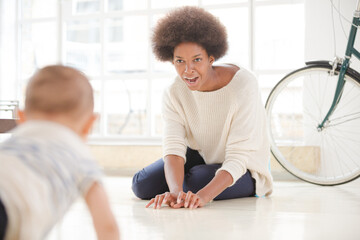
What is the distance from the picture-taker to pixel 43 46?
12.2 ft

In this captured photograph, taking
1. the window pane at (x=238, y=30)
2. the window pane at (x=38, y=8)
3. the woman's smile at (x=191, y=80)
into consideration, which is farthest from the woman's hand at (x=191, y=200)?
the window pane at (x=38, y=8)

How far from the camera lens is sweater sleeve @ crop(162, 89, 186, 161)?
78.3 inches

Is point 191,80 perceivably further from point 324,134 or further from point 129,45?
point 129,45

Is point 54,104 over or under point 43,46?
under

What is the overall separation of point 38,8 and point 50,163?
3.30 metres

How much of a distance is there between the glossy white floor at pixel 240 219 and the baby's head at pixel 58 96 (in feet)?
2.10

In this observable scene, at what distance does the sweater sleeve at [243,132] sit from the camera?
6.05 feet

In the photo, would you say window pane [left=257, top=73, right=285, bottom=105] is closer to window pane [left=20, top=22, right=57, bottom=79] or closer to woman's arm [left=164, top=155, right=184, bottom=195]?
woman's arm [left=164, top=155, right=184, bottom=195]

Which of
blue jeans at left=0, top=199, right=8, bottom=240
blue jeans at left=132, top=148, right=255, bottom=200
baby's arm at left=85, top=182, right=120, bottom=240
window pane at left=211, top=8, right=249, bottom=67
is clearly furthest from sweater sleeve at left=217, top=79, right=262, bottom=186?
window pane at left=211, top=8, right=249, bottom=67

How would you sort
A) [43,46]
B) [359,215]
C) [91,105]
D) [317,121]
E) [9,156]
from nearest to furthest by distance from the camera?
[9,156]
[91,105]
[359,215]
[317,121]
[43,46]

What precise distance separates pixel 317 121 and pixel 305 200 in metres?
0.91

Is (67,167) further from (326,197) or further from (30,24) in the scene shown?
(30,24)

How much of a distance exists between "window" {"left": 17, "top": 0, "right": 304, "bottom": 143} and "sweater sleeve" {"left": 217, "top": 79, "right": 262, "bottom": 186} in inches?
47.2

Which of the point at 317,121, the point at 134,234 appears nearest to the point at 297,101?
the point at 317,121
